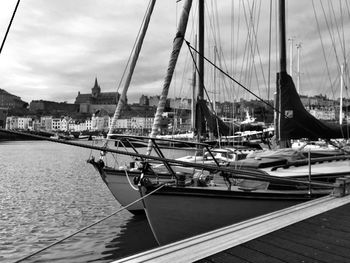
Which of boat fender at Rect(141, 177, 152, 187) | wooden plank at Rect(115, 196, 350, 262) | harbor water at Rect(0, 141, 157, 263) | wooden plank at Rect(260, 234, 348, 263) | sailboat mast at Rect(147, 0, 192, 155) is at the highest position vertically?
sailboat mast at Rect(147, 0, 192, 155)

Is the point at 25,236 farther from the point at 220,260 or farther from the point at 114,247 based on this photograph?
the point at 220,260

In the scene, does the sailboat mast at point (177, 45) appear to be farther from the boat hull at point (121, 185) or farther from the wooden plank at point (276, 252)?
the wooden plank at point (276, 252)

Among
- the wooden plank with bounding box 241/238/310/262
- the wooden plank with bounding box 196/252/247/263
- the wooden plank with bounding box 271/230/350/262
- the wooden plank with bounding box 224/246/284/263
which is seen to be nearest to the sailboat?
the wooden plank with bounding box 271/230/350/262

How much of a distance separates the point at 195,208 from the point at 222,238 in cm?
345

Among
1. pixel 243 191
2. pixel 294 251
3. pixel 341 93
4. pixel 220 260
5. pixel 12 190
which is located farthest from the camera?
pixel 341 93

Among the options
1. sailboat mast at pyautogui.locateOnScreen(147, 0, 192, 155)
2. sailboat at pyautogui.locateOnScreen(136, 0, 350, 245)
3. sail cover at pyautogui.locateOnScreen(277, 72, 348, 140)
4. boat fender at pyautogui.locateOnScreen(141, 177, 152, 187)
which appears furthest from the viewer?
sail cover at pyautogui.locateOnScreen(277, 72, 348, 140)

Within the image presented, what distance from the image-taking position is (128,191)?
11531 millimetres

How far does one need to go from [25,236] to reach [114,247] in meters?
3.11

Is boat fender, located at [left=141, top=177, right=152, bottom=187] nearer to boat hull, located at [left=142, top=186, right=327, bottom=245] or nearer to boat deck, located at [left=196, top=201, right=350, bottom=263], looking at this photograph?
boat hull, located at [left=142, top=186, right=327, bottom=245]

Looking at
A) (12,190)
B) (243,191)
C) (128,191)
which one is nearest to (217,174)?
(243,191)

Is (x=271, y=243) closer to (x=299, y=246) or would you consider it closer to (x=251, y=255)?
(x=299, y=246)

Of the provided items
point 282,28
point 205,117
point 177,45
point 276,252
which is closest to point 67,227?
point 177,45

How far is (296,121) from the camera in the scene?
11258 millimetres

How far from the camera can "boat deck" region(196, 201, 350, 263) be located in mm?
3760
